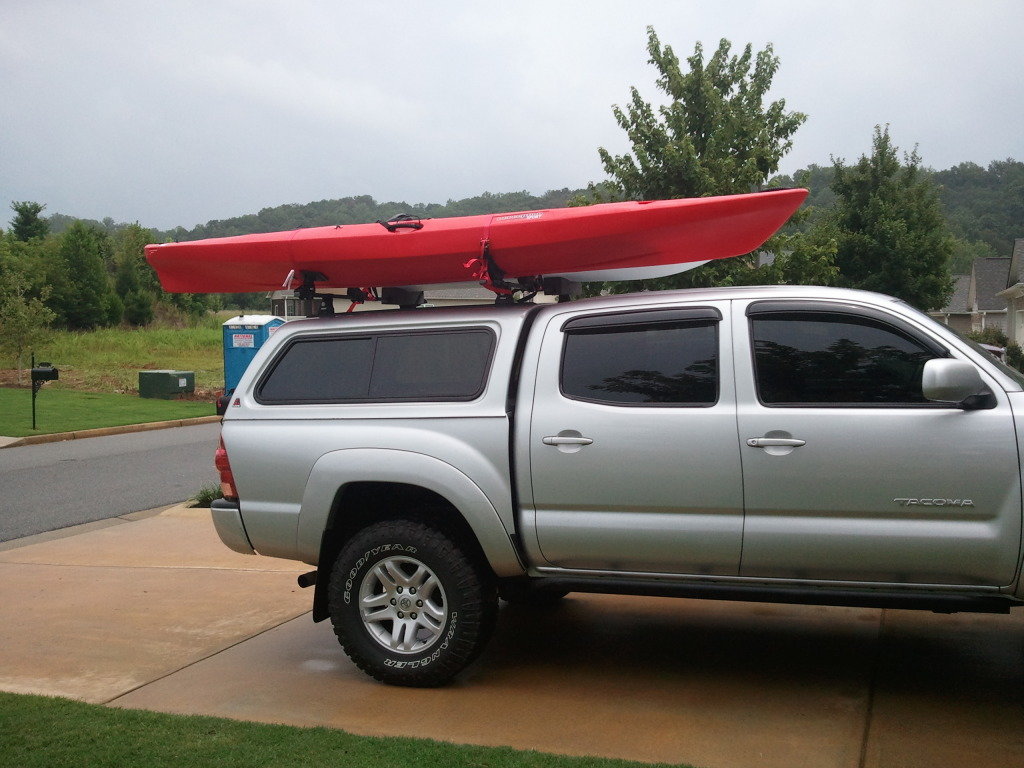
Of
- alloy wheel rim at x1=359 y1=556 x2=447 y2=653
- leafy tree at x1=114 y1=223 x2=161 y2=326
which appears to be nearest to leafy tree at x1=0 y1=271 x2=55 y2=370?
leafy tree at x1=114 y1=223 x2=161 y2=326

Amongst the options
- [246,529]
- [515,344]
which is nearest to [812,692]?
[515,344]

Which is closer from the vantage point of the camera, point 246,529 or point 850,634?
point 246,529

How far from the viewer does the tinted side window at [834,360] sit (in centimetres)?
439

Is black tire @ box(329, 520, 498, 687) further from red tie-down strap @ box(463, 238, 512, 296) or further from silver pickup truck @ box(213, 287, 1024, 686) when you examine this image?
red tie-down strap @ box(463, 238, 512, 296)

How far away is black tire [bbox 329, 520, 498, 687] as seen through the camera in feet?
16.2

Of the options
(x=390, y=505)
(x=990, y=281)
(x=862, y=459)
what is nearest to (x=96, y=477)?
(x=390, y=505)

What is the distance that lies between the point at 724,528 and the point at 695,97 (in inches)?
525

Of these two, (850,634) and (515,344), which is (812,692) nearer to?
(850,634)

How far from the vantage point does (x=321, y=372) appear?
5.48 m

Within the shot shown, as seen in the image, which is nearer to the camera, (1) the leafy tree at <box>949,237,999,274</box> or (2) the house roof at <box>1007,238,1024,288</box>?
(2) the house roof at <box>1007,238,1024,288</box>

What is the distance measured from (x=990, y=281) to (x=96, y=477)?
147 ft

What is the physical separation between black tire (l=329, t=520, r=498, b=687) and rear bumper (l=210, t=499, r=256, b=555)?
1.81 feet

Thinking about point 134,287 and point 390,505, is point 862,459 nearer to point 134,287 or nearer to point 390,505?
point 390,505

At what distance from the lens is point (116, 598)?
710 centimetres
